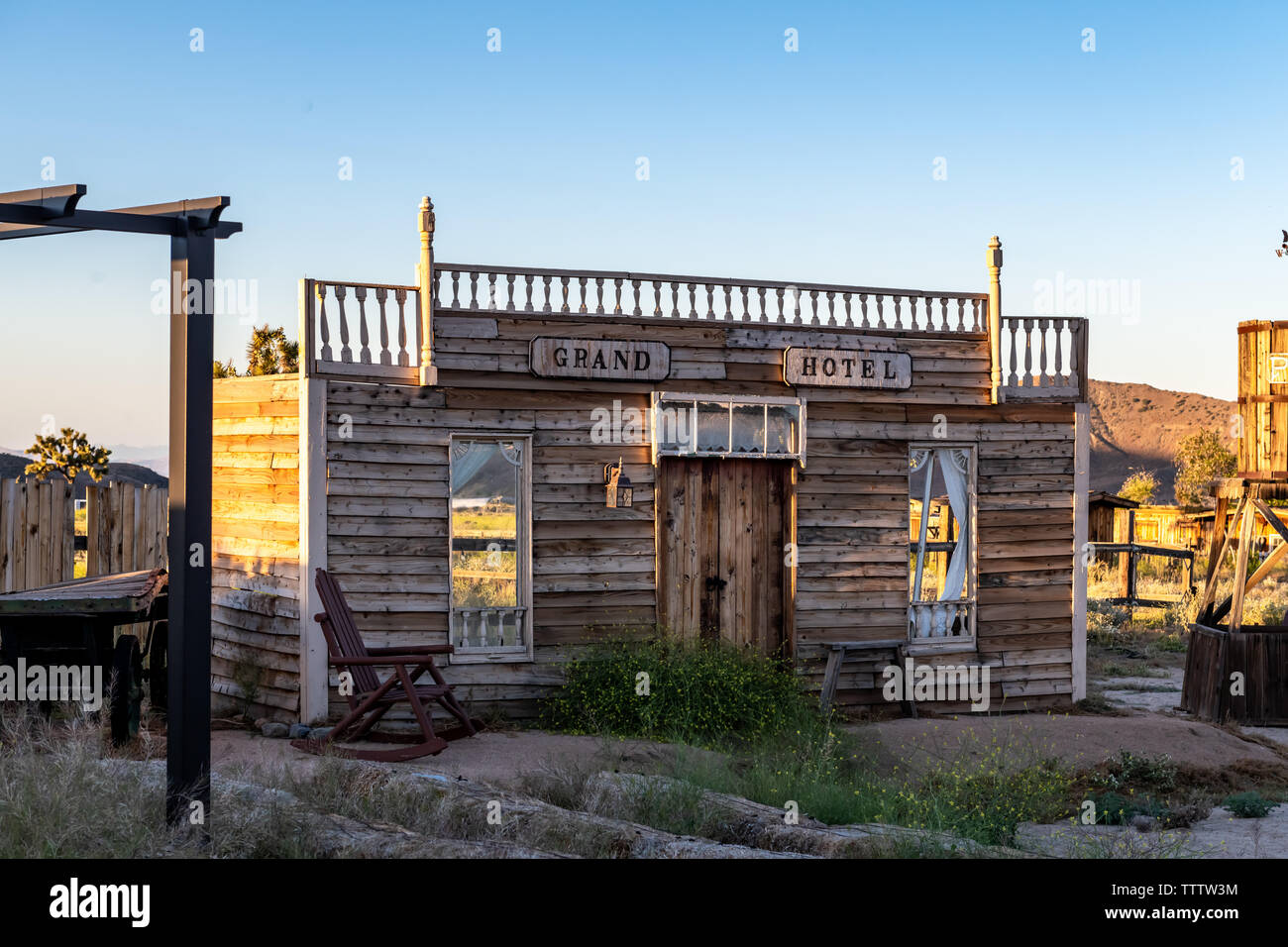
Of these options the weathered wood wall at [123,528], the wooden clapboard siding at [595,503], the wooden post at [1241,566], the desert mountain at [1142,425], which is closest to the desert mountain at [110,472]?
the weathered wood wall at [123,528]

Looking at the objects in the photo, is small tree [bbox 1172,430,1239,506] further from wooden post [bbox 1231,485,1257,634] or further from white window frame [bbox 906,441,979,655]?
white window frame [bbox 906,441,979,655]

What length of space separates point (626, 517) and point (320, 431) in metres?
2.87

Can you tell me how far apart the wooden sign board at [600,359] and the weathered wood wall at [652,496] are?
0.11m

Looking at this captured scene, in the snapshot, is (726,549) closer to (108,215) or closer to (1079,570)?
(1079,570)

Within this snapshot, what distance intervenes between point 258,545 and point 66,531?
1746 millimetres

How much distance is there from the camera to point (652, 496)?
39.0ft

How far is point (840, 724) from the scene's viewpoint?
→ 38.2ft

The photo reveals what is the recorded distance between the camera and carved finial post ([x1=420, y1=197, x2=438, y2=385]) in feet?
36.8

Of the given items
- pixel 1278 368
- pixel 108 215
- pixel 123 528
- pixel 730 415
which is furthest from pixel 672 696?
pixel 1278 368

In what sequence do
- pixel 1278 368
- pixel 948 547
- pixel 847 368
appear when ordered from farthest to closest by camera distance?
pixel 1278 368, pixel 948 547, pixel 847 368

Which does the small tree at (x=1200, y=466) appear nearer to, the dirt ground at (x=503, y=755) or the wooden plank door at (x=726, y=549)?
the wooden plank door at (x=726, y=549)

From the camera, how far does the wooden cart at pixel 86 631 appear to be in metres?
8.65

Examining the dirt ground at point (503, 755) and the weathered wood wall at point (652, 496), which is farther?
the weathered wood wall at point (652, 496)
